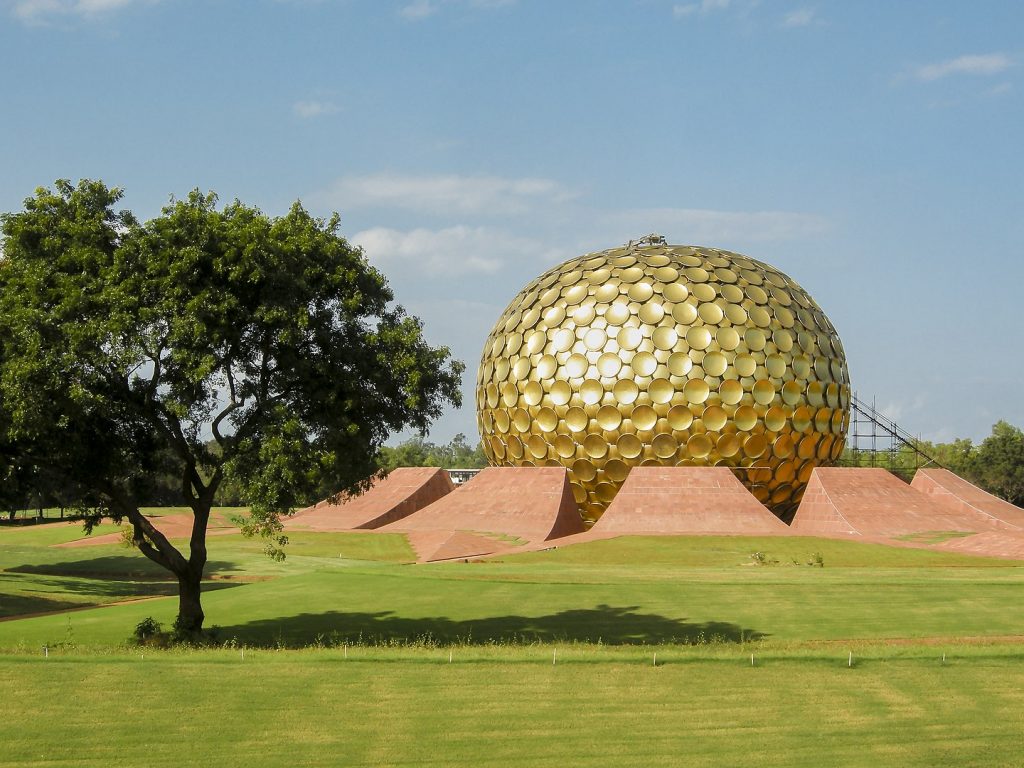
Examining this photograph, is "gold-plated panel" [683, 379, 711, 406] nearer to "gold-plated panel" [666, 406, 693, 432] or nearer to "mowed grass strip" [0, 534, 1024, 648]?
"gold-plated panel" [666, 406, 693, 432]

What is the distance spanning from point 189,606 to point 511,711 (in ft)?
27.0

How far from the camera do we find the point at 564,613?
2098 centimetres

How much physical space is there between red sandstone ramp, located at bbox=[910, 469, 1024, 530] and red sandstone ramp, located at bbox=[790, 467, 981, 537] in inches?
33.9

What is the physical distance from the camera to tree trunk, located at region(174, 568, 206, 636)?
58.8ft

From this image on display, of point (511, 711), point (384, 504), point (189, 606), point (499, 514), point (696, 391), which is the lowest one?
point (511, 711)

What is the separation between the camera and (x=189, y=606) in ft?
59.1

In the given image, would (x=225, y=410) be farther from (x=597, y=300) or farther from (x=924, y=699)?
(x=597, y=300)

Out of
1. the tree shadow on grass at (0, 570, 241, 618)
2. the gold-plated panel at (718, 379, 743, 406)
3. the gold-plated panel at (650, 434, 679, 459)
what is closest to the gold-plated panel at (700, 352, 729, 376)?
the gold-plated panel at (718, 379, 743, 406)

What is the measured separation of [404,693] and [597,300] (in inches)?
1174

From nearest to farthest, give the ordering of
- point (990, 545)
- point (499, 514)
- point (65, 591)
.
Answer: point (65, 591)
point (990, 545)
point (499, 514)

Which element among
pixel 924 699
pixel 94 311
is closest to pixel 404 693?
pixel 924 699

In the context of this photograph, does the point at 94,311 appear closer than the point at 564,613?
Yes

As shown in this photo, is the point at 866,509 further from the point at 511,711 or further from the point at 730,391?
the point at 511,711

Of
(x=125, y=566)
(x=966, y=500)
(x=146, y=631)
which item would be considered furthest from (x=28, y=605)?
(x=966, y=500)
